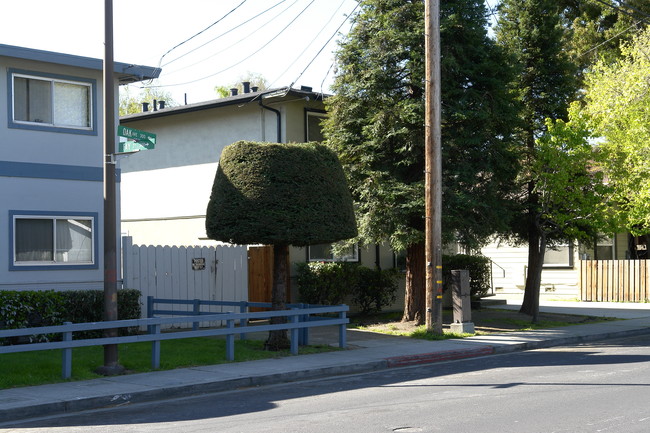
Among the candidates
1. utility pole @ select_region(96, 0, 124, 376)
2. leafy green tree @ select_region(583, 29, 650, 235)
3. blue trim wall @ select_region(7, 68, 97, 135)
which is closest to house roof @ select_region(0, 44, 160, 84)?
blue trim wall @ select_region(7, 68, 97, 135)

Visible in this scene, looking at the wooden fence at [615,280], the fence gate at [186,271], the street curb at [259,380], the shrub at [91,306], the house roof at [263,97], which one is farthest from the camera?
the wooden fence at [615,280]

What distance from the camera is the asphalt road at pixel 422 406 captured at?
863cm

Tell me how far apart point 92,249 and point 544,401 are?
11.2 meters

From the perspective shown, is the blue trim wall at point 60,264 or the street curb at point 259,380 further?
the blue trim wall at point 60,264

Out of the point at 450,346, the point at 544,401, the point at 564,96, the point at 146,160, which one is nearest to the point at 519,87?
the point at 564,96

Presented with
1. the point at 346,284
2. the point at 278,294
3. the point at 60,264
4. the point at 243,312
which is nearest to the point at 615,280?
the point at 346,284

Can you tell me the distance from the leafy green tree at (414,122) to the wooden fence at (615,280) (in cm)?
1196

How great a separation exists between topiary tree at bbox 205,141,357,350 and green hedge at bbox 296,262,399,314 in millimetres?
6196

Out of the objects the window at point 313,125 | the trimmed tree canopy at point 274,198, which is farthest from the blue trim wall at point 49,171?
the window at point 313,125

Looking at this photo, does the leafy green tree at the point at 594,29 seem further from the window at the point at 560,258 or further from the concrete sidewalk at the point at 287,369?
the concrete sidewalk at the point at 287,369

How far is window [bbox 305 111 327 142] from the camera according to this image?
22.4 metres

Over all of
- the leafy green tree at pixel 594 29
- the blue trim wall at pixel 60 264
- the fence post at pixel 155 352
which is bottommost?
the fence post at pixel 155 352

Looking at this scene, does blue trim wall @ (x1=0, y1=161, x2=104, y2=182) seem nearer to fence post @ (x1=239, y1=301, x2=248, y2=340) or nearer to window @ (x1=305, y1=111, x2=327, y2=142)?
fence post @ (x1=239, y1=301, x2=248, y2=340)

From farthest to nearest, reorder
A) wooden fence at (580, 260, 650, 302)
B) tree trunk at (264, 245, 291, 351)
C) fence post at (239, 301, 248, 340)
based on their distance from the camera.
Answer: wooden fence at (580, 260, 650, 302)
fence post at (239, 301, 248, 340)
tree trunk at (264, 245, 291, 351)
